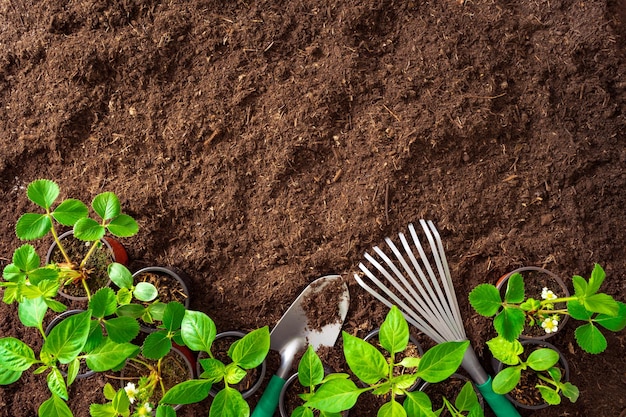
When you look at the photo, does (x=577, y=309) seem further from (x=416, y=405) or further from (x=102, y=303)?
(x=102, y=303)

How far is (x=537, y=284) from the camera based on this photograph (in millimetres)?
1241

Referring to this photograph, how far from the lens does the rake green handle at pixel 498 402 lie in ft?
3.86

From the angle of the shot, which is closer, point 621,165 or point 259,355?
point 259,355

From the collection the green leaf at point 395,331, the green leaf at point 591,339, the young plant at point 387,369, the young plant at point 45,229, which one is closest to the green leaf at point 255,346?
the young plant at point 387,369

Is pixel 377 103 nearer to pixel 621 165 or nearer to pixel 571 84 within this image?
pixel 571 84

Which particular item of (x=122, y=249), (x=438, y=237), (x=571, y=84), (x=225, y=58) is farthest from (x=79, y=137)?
(x=571, y=84)

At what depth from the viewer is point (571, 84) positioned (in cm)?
131

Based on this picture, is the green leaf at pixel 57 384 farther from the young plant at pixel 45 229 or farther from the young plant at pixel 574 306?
the young plant at pixel 574 306

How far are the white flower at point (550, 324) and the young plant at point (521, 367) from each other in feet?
0.21

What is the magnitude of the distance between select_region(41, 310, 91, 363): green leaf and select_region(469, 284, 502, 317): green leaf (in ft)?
2.45

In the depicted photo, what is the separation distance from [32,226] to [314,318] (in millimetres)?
668

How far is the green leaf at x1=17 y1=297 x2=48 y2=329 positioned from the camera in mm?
968

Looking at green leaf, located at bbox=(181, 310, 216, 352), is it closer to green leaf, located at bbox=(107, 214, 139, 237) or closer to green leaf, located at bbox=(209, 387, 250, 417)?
green leaf, located at bbox=(209, 387, 250, 417)

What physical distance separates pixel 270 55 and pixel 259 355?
0.78 m
